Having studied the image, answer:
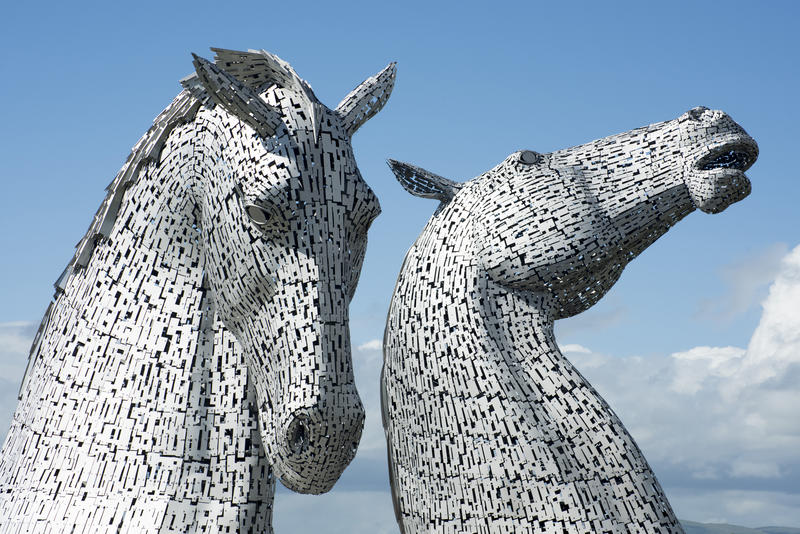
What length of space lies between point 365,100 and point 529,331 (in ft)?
3.58

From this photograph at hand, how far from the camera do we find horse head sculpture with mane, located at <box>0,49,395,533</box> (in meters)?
2.05

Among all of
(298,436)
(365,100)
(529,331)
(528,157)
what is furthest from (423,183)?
(298,436)

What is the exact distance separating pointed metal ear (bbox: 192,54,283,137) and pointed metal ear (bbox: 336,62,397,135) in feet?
0.78

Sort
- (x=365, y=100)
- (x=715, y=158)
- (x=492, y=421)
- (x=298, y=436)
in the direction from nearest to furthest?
1. (x=298, y=436)
2. (x=365, y=100)
3. (x=492, y=421)
4. (x=715, y=158)

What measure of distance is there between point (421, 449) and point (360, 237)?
3.80ft

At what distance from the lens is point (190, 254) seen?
2229 millimetres

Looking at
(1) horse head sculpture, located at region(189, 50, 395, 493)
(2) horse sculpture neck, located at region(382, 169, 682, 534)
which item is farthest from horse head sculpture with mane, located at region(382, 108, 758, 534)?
(1) horse head sculpture, located at region(189, 50, 395, 493)

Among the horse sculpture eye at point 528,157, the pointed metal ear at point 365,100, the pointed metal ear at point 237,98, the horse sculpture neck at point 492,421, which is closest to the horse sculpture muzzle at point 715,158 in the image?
the horse sculpture eye at point 528,157

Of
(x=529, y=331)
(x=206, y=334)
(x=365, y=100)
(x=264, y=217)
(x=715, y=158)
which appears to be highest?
(x=715, y=158)

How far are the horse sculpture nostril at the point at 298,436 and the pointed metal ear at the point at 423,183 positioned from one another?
5.61 ft

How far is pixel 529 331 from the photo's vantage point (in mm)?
3117

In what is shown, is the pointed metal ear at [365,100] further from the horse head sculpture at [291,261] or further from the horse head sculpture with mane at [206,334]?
the horse head sculpture at [291,261]

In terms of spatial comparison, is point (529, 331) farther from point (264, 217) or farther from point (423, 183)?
point (264, 217)

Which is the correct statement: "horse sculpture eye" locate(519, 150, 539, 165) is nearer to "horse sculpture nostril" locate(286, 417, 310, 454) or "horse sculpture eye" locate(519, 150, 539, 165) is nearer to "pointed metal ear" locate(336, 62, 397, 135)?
"pointed metal ear" locate(336, 62, 397, 135)
